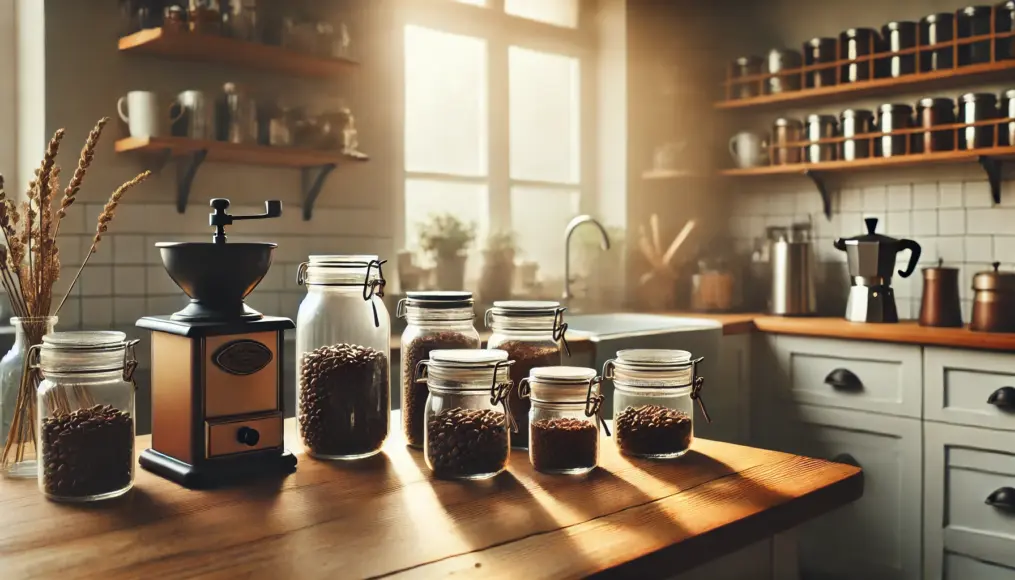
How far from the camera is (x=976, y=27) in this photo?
11.3 feet

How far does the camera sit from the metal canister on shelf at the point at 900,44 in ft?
11.8

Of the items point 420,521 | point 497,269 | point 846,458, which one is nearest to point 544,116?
point 497,269

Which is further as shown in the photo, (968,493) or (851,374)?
(851,374)

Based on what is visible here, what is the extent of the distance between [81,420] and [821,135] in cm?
339

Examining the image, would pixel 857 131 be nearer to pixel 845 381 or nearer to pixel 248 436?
pixel 845 381

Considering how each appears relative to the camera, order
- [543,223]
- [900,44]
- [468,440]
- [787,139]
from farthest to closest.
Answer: [543,223], [787,139], [900,44], [468,440]

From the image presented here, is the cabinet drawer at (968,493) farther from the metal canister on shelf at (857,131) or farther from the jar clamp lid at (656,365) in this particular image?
the jar clamp lid at (656,365)

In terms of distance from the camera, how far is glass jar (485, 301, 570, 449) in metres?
1.43

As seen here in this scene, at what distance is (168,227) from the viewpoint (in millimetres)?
2822

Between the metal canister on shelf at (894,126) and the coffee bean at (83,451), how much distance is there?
10.7 ft

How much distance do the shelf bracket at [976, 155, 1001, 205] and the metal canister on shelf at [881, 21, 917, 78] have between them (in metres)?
0.46

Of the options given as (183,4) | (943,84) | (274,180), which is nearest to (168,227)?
(274,180)

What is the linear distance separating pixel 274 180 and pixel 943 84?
103 inches

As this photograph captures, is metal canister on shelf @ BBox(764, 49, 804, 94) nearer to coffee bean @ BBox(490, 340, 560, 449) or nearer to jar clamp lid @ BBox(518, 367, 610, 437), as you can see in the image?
coffee bean @ BBox(490, 340, 560, 449)
